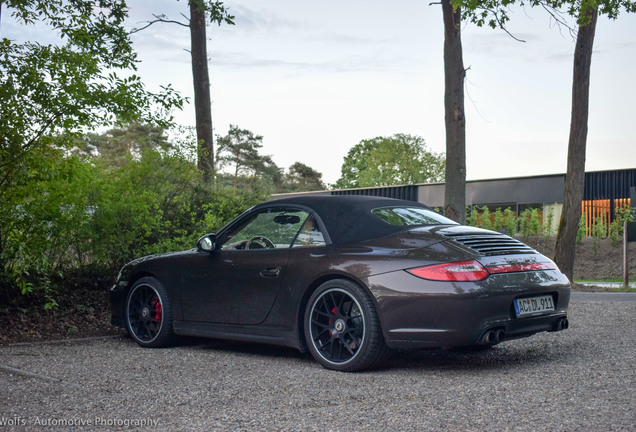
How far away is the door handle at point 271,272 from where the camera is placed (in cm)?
604

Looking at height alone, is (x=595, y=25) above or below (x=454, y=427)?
above

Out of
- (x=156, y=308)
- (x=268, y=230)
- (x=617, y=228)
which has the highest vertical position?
(x=268, y=230)

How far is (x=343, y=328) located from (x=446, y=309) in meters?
0.86

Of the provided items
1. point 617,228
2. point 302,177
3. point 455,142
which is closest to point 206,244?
point 455,142

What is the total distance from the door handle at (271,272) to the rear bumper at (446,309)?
999 mm

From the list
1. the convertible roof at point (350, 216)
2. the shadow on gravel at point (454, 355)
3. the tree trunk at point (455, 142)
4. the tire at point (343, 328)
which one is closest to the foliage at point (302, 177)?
the tree trunk at point (455, 142)

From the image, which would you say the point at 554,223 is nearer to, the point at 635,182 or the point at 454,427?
the point at 635,182

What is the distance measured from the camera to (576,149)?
1642 centimetres

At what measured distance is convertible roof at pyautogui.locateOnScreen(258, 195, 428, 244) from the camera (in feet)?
19.1

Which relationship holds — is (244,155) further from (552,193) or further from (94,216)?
(94,216)

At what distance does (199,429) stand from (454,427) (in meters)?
1.39

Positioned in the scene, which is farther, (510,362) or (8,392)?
(510,362)

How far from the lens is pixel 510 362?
19.3 feet

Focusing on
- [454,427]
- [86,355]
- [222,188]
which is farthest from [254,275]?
Result: [222,188]
